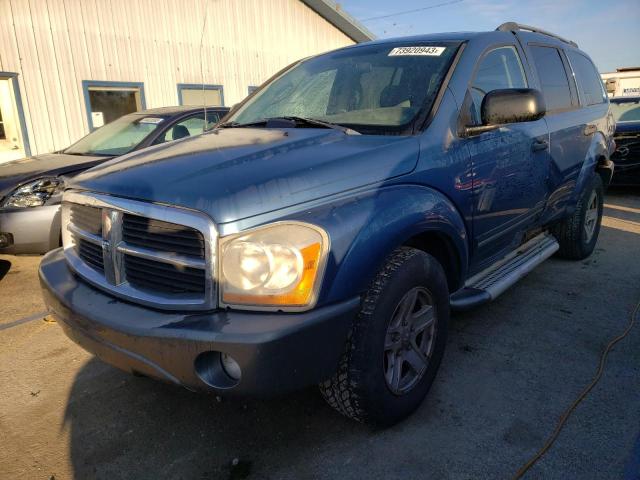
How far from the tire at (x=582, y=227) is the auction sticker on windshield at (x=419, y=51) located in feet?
7.71

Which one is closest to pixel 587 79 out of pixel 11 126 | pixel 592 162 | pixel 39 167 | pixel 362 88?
pixel 592 162

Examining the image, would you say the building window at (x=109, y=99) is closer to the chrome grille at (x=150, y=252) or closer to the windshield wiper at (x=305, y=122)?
the windshield wiper at (x=305, y=122)

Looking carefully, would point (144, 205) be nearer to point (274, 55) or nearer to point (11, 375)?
point (11, 375)

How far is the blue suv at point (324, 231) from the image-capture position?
177cm

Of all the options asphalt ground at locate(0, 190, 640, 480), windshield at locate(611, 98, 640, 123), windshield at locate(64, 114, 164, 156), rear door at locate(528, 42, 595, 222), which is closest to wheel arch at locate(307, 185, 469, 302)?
asphalt ground at locate(0, 190, 640, 480)

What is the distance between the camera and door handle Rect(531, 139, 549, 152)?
3.26m

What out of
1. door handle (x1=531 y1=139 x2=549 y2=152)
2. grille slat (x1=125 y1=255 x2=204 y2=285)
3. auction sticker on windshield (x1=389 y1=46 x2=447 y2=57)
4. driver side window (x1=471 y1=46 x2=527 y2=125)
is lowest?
grille slat (x1=125 y1=255 x2=204 y2=285)

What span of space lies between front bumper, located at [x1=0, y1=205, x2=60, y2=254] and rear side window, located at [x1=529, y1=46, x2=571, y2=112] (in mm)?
4200

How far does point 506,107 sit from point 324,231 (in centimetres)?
143

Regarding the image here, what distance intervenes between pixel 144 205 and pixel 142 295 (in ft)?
1.21

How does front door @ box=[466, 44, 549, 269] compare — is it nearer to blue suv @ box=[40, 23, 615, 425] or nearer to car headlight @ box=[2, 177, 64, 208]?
blue suv @ box=[40, 23, 615, 425]

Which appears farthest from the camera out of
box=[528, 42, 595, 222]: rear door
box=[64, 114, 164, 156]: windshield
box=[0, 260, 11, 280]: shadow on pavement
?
box=[64, 114, 164, 156]: windshield

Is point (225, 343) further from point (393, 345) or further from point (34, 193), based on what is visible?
point (34, 193)

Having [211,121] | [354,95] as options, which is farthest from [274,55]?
[354,95]
